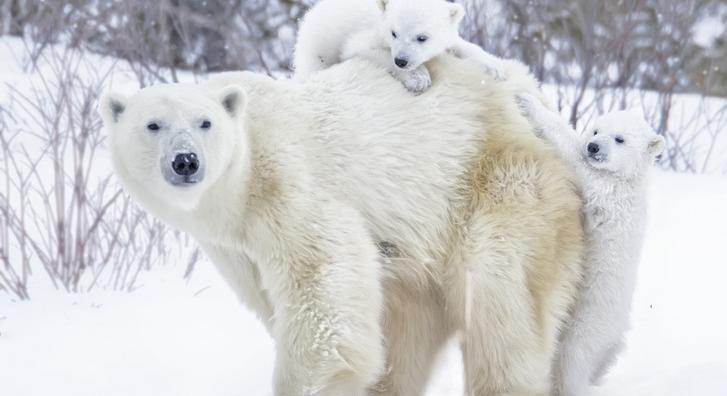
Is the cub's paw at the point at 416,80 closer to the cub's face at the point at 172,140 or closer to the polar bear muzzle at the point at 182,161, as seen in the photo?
the cub's face at the point at 172,140

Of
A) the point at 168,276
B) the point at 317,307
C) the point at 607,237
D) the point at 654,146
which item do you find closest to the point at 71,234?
the point at 168,276

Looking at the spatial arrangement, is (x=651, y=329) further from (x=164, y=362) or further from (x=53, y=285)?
(x=53, y=285)

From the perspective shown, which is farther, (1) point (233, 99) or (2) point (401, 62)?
(2) point (401, 62)

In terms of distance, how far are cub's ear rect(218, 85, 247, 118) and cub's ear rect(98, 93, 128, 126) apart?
1.00 ft

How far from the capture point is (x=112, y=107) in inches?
133

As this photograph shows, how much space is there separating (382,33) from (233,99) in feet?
2.64

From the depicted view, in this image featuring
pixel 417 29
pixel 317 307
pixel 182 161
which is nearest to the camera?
pixel 182 161

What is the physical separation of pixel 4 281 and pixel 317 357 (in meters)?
2.27

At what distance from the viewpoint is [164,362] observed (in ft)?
13.9

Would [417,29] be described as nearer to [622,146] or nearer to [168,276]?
[622,146]

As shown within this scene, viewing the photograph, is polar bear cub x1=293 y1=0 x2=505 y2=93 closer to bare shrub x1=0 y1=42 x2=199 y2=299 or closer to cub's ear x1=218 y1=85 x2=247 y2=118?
cub's ear x1=218 y1=85 x2=247 y2=118

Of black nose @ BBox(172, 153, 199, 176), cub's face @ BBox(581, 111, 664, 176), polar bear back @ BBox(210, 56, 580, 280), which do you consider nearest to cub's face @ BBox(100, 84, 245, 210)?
black nose @ BBox(172, 153, 199, 176)

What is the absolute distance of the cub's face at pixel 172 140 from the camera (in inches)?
126

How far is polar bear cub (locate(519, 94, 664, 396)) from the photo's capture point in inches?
144
